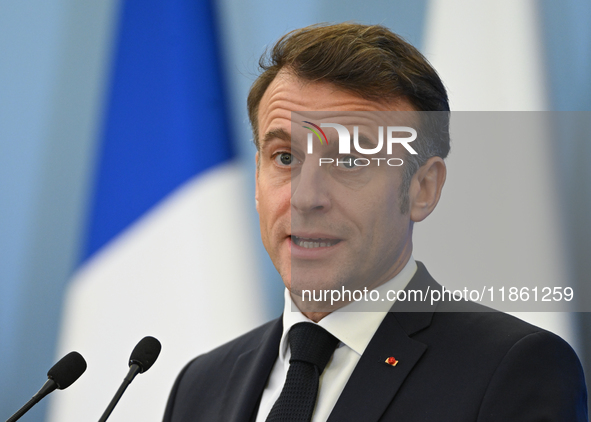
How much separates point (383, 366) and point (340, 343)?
6.0 inches

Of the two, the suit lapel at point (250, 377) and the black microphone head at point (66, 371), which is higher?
the black microphone head at point (66, 371)

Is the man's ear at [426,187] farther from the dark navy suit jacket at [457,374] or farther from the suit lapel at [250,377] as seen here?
the suit lapel at [250,377]

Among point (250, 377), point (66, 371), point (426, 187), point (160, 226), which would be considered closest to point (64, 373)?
point (66, 371)

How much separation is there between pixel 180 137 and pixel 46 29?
748 mm

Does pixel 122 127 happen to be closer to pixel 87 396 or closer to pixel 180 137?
pixel 180 137

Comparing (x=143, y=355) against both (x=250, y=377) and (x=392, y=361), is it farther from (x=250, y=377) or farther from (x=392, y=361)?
(x=392, y=361)

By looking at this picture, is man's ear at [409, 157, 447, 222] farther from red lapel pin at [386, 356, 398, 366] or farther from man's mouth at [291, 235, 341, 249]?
red lapel pin at [386, 356, 398, 366]

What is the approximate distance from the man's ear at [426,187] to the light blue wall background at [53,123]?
71cm

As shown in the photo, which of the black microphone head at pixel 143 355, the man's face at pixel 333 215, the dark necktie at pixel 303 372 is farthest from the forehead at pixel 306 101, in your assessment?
the black microphone head at pixel 143 355

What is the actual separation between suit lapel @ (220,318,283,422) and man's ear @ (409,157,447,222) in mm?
510

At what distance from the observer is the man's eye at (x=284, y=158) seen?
1590 mm

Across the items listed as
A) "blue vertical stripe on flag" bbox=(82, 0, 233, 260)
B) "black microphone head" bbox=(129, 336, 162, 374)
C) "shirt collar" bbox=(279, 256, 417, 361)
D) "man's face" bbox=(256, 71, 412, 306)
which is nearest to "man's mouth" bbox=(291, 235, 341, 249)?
"man's face" bbox=(256, 71, 412, 306)

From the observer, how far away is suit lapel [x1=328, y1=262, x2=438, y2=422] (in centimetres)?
132

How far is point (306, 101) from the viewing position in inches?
60.9
